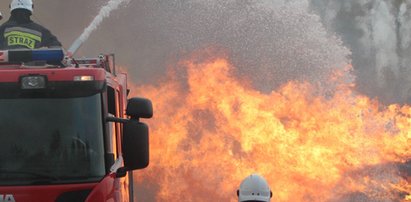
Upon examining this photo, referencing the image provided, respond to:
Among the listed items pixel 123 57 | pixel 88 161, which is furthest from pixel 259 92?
pixel 88 161

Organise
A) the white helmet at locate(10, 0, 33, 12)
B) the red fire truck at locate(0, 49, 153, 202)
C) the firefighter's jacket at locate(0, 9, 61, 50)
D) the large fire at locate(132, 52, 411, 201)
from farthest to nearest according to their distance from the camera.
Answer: the large fire at locate(132, 52, 411, 201), the white helmet at locate(10, 0, 33, 12), the firefighter's jacket at locate(0, 9, 61, 50), the red fire truck at locate(0, 49, 153, 202)

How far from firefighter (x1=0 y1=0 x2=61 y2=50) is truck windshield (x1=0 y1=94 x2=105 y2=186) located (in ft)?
5.37

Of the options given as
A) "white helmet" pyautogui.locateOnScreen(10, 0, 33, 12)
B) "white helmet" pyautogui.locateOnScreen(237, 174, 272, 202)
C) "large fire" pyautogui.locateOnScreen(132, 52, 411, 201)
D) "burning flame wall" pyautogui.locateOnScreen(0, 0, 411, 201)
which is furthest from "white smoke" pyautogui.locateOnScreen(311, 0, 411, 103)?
"white helmet" pyautogui.locateOnScreen(237, 174, 272, 202)

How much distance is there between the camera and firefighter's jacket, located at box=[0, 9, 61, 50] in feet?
19.8

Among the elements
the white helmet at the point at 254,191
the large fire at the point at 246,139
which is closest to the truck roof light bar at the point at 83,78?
the white helmet at the point at 254,191

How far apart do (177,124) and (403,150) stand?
22.9 feet

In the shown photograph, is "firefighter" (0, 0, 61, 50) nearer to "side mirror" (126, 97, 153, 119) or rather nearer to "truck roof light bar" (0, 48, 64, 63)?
"truck roof light bar" (0, 48, 64, 63)

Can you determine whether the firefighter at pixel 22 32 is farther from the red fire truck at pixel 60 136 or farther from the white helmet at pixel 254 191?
the white helmet at pixel 254 191

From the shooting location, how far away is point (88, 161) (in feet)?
14.9

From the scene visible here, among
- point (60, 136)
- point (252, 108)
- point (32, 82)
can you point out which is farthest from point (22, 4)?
point (252, 108)

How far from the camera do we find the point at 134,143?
15.0 feet

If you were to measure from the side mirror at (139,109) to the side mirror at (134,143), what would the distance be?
0.18ft

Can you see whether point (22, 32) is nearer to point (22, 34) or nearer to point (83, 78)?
point (22, 34)

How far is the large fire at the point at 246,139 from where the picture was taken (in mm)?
15156
